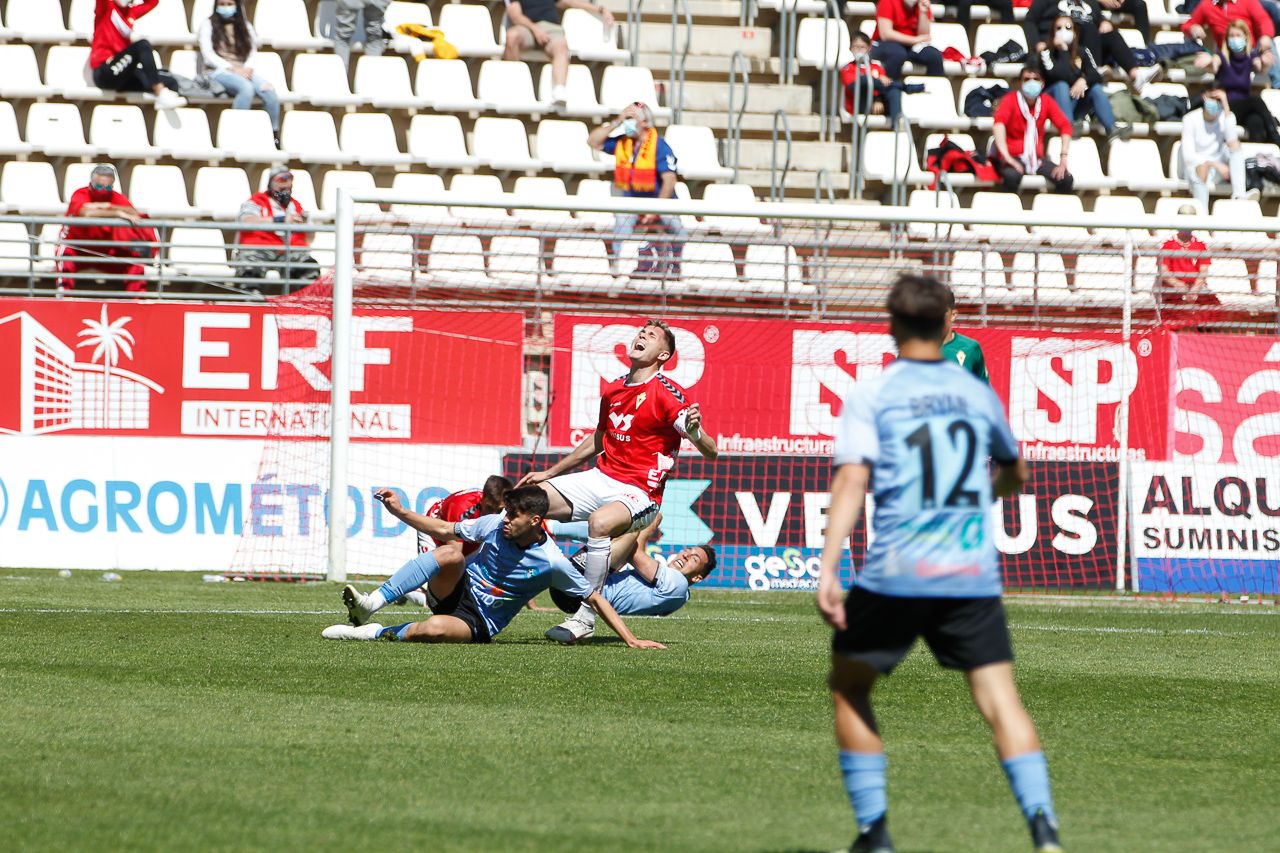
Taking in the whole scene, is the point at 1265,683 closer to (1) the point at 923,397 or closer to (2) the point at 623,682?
(2) the point at 623,682

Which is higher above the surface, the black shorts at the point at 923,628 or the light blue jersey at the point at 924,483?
the light blue jersey at the point at 924,483

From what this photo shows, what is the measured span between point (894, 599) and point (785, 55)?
20.9m

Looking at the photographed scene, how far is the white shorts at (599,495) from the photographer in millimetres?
12719

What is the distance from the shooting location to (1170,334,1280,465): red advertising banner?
59.3ft

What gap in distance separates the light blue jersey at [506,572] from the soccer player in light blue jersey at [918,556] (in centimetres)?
596

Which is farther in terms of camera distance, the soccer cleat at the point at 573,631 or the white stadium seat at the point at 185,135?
the white stadium seat at the point at 185,135

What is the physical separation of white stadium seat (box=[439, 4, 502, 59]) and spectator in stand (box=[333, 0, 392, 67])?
2.84 feet

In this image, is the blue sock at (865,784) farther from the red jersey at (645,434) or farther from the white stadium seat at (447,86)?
the white stadium seat at (447,86)

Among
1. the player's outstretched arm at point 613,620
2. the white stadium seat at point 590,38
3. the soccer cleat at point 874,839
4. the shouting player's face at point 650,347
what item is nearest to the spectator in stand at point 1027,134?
the white stadium seat at point 590,38

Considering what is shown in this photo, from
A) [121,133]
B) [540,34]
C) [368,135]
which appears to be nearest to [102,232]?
[121,133]

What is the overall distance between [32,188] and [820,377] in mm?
9557

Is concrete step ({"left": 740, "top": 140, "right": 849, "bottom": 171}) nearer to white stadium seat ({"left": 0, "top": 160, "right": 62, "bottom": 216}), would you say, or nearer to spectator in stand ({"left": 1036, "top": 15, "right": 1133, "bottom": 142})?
spectator in stand ({"left": 1036, "top": 15, "right": 1133, "bottom": 142})

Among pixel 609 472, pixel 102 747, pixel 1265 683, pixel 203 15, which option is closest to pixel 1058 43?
pixel 203 15

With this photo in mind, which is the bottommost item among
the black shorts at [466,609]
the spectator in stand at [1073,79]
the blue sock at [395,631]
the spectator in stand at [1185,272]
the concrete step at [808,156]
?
the blue sock at [395,631]
